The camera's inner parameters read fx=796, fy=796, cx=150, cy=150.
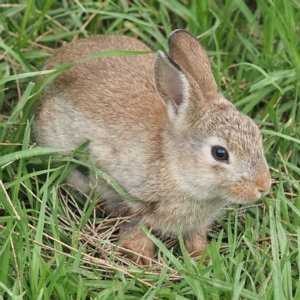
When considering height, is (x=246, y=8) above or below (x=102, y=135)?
above

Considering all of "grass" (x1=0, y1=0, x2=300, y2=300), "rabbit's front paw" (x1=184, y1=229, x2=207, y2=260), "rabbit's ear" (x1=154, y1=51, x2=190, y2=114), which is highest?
"rabbit's ear" (x1=154, y1=51, x2=190, y2=114)

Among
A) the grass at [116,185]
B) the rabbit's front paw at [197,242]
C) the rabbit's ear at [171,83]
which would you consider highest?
the rabbit's ear at [171,83]

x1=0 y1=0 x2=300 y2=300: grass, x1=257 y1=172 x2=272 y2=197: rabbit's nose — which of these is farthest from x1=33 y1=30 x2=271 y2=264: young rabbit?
x1=0 y1=0 x2=300 y2=300: grass

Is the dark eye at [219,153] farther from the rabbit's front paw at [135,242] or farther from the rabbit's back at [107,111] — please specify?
the rabbit's front paw at [135,242]

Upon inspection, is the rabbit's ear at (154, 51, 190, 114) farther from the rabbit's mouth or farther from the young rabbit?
the rabbit's mouth

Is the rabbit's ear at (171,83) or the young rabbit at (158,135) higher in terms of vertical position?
the rabbit's ear at (171,83)

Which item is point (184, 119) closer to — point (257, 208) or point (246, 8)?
point (257, 208)

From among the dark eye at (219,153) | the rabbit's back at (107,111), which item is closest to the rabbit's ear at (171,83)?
the rabbit's back at (107,111)

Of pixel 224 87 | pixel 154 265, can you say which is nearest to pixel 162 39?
pixel 224 87
